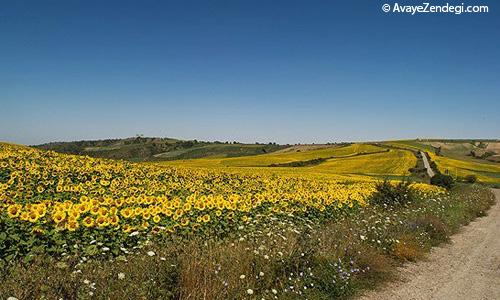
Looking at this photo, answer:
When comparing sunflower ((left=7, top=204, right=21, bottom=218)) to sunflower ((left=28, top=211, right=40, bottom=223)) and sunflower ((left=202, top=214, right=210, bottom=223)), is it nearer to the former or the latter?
sunflower ((left=28, top=211, right=40, bottom=223))

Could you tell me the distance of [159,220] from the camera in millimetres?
7594

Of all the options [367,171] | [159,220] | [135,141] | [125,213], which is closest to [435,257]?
[159,220]

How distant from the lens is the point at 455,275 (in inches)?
341

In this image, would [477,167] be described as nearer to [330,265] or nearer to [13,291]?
[330,265]

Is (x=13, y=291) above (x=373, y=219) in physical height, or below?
above

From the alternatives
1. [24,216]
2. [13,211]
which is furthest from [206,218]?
[13,211]

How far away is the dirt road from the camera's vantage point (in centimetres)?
738

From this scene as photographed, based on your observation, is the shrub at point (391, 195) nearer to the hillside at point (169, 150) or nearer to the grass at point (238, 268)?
the grass at point (238, 268)

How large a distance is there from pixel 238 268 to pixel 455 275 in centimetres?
519

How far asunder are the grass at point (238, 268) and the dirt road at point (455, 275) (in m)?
0.37

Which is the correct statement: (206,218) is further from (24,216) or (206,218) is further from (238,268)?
(24,216)

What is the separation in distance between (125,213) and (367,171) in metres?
53.6

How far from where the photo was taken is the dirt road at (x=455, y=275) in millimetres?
7379

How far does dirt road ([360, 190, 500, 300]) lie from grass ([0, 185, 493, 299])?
0.37 m
